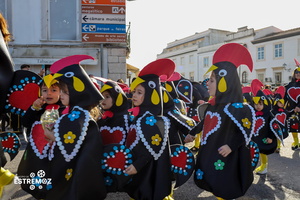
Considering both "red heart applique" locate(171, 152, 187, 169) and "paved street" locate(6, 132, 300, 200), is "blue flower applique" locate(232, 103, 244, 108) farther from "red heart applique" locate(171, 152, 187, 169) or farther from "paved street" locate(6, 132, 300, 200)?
"paved street" locate(6, 132, 300, 200)

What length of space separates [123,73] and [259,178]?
310 inches

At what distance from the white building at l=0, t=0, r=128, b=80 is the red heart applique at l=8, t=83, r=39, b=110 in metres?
7.68

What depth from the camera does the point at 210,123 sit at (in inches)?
115

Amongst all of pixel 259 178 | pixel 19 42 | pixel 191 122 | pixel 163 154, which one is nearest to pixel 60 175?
pixel 163 154

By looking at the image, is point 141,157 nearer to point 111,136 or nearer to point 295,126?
point 111,136

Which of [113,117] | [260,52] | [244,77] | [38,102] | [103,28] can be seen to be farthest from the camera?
[244,77]

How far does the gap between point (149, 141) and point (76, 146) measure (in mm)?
706

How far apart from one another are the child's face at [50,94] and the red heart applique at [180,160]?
4.91ft

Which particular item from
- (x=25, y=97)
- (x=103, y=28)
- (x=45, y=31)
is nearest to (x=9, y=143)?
(x=25, y=97)

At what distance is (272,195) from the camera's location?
11.9 feet

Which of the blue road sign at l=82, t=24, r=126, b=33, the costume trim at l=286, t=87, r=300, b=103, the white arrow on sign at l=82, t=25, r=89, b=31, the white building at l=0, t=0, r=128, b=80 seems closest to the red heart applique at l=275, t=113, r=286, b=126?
the costume trim at l=286, t=87, r=300, b=103

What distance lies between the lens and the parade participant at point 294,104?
6.21m

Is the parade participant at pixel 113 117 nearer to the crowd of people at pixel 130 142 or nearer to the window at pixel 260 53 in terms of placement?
the crowd of people at pixel 130 142

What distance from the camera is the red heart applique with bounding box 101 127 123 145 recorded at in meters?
3.16
